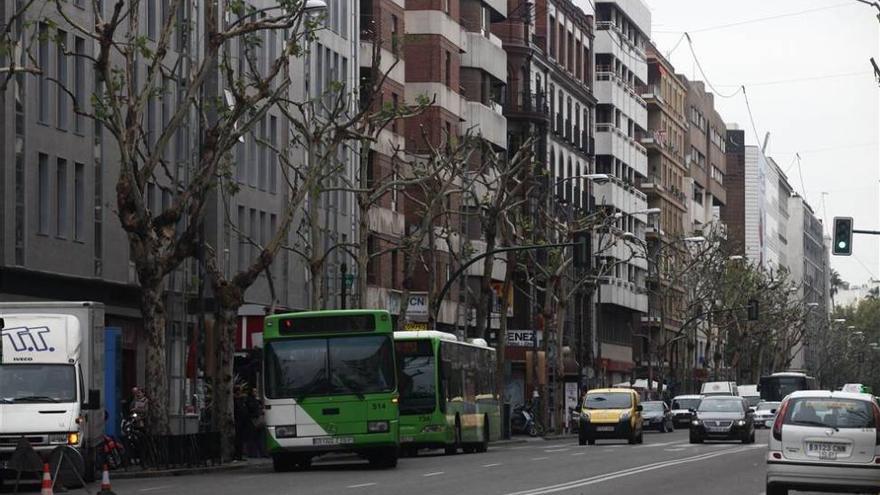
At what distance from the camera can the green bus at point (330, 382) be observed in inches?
1503

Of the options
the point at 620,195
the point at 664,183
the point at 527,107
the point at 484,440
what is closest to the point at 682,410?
the point at 527,107

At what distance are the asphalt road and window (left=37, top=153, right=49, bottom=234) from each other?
9.08m

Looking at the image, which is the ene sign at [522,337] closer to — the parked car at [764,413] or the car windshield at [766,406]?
the parked car at [764,413]

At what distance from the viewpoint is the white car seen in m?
27.6

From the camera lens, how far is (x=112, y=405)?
39125 millimetres

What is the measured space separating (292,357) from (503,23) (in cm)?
6005

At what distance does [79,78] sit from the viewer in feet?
170

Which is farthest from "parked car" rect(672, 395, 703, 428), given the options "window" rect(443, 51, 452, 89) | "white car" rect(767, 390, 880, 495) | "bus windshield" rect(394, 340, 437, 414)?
"white car" rect(767, 390, 880, 495)

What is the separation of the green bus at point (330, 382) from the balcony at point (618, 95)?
80.7 meters

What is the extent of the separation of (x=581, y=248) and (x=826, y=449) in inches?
1244

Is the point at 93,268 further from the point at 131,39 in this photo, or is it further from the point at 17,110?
the point at 131,39

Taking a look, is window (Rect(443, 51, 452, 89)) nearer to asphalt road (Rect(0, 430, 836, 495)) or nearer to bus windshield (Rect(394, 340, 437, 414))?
bus windshield (Rect(394, 340, 437, 414))

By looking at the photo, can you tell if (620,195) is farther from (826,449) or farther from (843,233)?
(826,449)

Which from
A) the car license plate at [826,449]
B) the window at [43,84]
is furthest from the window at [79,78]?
the car license plate at [826,449]
